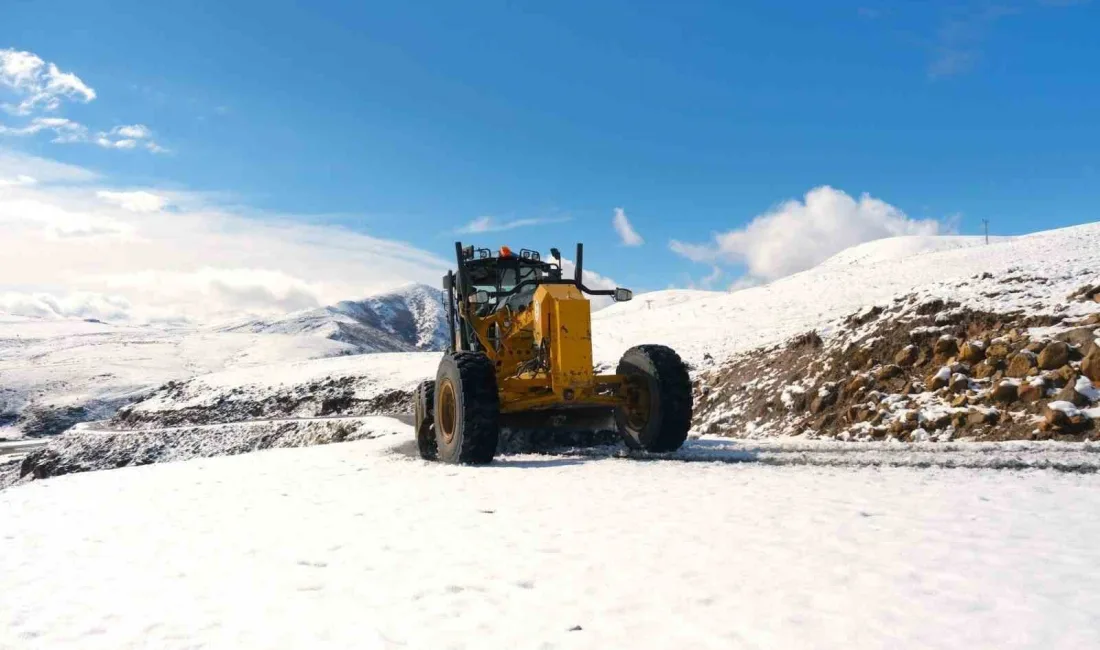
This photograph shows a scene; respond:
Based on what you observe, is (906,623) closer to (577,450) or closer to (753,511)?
(753,511)

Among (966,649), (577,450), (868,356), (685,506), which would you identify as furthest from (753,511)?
(868,356)

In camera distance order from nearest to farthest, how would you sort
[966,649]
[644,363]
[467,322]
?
1. [966,649]
2. [644,363]
3. [467,322]

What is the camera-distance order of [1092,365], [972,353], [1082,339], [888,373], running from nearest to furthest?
[1092,365] < [1082,339] < [972,353] < [888,373]

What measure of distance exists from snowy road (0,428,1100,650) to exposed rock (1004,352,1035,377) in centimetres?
451

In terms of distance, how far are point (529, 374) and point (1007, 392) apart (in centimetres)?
894

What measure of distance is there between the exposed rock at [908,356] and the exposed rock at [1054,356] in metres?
2.84

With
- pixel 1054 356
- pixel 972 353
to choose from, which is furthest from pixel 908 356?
pixel 1054 356

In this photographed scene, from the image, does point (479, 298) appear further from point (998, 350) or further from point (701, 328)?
point (701, 328)

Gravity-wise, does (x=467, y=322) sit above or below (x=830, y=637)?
above

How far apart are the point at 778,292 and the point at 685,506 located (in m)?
31.1

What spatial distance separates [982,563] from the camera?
4.53 m

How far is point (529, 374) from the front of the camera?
37.8ft

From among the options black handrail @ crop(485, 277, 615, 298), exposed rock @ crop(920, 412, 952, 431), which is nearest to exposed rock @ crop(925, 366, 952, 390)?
exposed rock @ crop(920, 412, 952, 431)

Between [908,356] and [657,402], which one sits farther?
[908,356]
